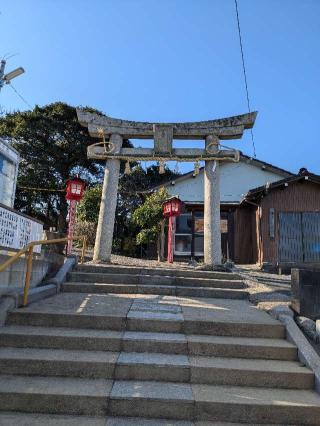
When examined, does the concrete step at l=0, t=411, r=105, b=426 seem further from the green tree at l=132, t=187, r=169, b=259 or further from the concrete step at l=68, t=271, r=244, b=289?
the green tree at l=132, t=187, r=169, b=259

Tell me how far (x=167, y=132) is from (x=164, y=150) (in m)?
0.56

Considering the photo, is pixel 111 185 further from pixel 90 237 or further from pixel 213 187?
pixel 90 237

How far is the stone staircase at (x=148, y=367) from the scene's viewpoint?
3645 mm

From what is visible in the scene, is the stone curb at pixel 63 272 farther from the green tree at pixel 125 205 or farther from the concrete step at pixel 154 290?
the green tree at pixel 125 205

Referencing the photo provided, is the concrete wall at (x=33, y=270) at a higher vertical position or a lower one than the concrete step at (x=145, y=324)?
higher

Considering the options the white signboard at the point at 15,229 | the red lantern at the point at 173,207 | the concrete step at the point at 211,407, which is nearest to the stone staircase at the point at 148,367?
the concrete step at the point at 211,407

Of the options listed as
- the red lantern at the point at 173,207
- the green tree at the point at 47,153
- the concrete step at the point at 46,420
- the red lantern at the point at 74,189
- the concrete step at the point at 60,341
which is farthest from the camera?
the green tree at the point at 47,153

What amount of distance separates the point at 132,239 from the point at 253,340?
1572cm

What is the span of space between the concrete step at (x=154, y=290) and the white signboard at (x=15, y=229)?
3.91 ft

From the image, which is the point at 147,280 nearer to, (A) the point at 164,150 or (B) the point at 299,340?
(B) the point at 299,340

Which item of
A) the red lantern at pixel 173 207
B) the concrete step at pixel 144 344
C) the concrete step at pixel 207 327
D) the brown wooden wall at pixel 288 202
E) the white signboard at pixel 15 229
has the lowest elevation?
the concrete step at pixel 144 344

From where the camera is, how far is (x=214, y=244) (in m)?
10.2

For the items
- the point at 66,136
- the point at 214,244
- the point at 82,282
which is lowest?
the point at 82,282

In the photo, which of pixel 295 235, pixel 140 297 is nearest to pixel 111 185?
pixel 140 297
